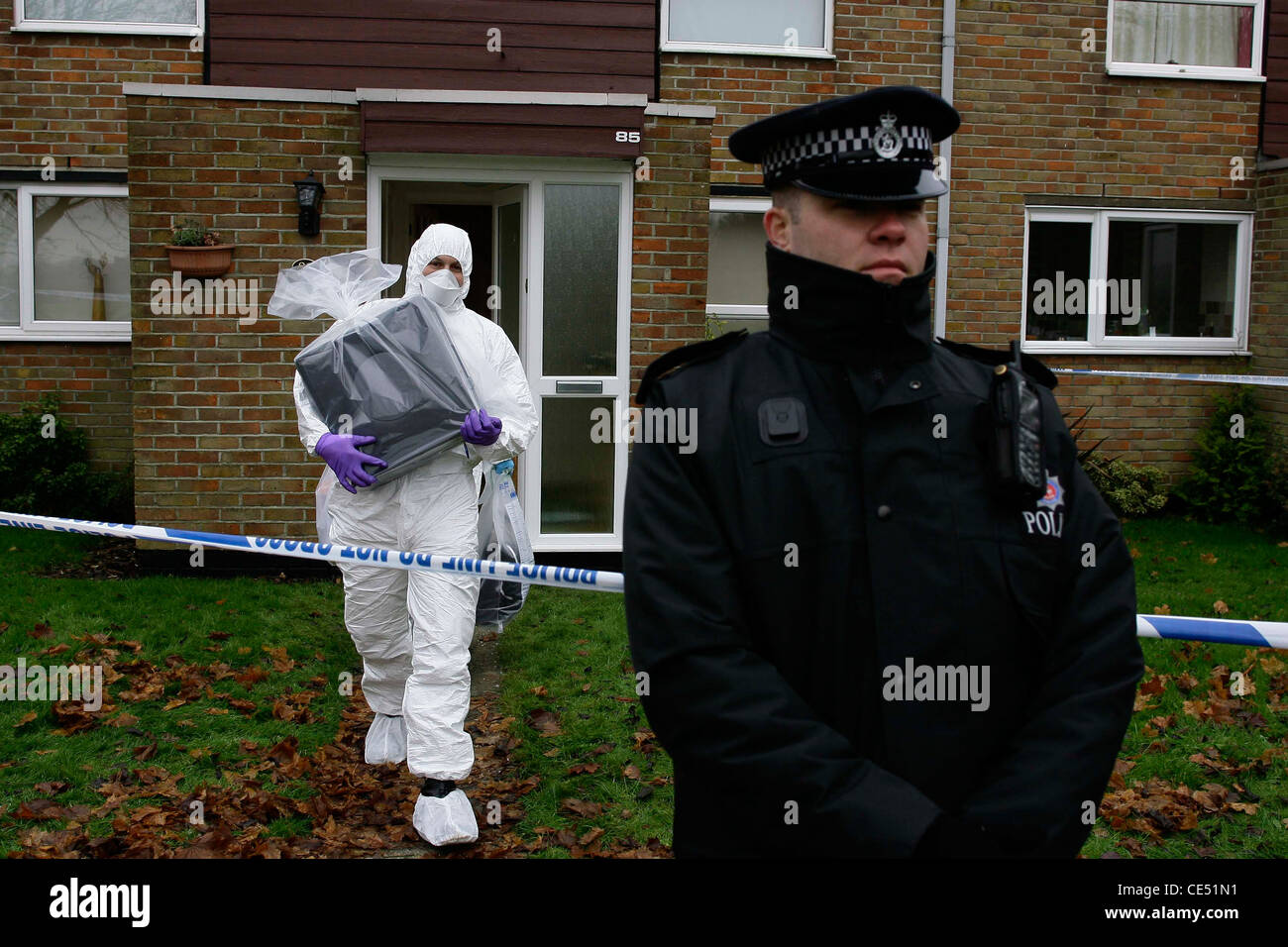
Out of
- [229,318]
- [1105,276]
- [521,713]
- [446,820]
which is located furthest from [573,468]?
[1105,276]

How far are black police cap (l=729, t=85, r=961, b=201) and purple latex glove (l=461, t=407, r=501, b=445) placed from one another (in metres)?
2.87

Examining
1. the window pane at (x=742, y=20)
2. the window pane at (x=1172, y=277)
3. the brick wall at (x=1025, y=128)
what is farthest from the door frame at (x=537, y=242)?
the window pane at (x=1172, y=277)

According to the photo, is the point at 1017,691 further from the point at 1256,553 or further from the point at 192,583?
the point at 1256,553

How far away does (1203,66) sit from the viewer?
11.8 m

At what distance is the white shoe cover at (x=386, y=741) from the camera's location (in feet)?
17.5

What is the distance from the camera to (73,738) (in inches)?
212

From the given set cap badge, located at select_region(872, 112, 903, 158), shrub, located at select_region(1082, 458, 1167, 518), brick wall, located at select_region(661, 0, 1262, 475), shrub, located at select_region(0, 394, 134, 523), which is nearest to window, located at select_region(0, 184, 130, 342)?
shrub, located at select_region(0, 394, 134, 523)

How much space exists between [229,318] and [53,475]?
287 centimetres

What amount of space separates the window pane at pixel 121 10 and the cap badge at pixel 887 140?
10.0 metres

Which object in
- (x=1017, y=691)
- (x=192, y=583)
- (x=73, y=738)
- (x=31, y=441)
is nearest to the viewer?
(x=1017, y=691)

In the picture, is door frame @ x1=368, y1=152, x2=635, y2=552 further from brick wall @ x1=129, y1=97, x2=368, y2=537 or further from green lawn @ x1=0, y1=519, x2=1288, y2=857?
green lawn @ x1=0, y1=519, x2=1288, y2=857

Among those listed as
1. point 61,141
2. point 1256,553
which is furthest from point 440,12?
point 1256,553

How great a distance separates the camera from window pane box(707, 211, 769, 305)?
36.4 ft

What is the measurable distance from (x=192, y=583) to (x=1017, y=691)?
282 inches
